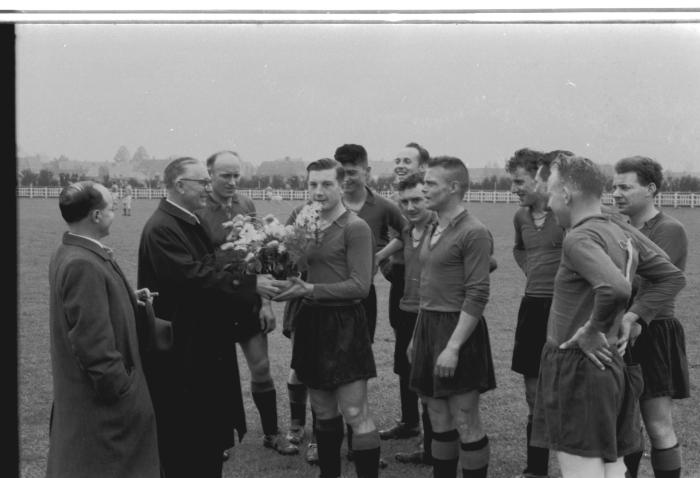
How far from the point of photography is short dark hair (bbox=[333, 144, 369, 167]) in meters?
6.29

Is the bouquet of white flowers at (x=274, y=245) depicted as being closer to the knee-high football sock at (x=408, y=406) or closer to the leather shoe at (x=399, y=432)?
the knee-high football sock at (x=408, y=406)

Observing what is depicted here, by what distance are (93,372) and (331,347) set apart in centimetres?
158

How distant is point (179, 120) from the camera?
629 centimetres

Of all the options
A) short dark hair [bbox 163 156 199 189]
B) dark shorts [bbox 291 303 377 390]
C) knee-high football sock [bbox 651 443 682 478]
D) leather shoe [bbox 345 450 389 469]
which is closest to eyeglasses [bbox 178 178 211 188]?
short dark hair [bbox 163 156 199 189]

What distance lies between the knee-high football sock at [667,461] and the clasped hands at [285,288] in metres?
2.38

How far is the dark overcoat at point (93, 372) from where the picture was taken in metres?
3.74

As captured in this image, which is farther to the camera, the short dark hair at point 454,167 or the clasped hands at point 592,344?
the short dark hair at point 454,167

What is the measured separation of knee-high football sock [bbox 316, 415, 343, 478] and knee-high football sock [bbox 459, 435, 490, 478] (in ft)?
2.83

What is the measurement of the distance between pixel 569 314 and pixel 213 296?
2.20 m

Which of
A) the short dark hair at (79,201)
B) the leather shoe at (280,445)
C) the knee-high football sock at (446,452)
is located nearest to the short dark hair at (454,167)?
the knee-high football sock at (446,452)

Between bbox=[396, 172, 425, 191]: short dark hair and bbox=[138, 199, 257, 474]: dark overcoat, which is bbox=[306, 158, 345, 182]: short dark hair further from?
bbox=[396, 172, 425, 191]: short dark hair

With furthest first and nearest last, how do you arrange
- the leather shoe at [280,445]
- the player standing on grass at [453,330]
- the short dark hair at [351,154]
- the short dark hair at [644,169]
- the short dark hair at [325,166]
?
the short dark hair at [351,154], the leather shoe at [280,445], the short dark hair at [325,166], the short dark hair at [644,169], the player standing on grass at [453,330]

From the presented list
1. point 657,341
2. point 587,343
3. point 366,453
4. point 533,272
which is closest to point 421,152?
point 533,272

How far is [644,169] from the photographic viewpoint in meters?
4.67
